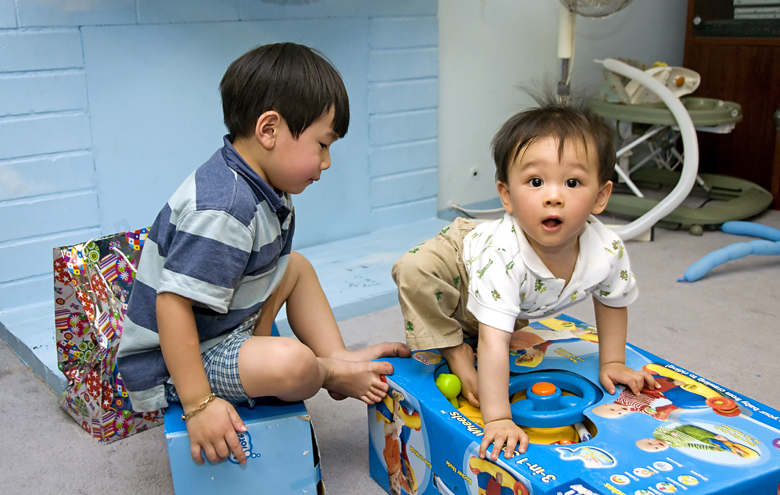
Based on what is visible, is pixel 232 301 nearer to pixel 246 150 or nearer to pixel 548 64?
pixel 246 150

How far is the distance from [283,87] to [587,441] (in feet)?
1.87

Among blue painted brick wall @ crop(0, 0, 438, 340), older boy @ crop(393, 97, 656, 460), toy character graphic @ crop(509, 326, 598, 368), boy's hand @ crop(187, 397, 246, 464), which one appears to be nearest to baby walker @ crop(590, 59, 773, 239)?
blue painted brick wall @ crop(0, 0, 438, 340)

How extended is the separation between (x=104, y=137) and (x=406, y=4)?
0.89 meters

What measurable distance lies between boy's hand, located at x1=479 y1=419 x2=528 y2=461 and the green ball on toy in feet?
0.41

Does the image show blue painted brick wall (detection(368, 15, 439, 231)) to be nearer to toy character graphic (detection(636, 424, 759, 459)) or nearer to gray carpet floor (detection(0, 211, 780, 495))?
gray carpet floor (detection(0, 211, 780, 495))

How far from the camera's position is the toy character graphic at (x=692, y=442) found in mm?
773

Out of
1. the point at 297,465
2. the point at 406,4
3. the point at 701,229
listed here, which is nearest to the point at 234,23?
the point at 406,4

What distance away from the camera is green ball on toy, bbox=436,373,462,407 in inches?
36.9

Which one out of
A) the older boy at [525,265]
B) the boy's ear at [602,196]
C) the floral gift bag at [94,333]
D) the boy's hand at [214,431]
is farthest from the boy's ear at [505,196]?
the floral gift bag at [94,333]

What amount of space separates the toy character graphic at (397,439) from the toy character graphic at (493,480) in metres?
0.13

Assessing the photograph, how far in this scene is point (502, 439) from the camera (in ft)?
2.59

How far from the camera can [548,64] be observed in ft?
7.84

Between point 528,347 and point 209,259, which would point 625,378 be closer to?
point 528,347

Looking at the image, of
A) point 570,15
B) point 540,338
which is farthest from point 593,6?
point 540,338
